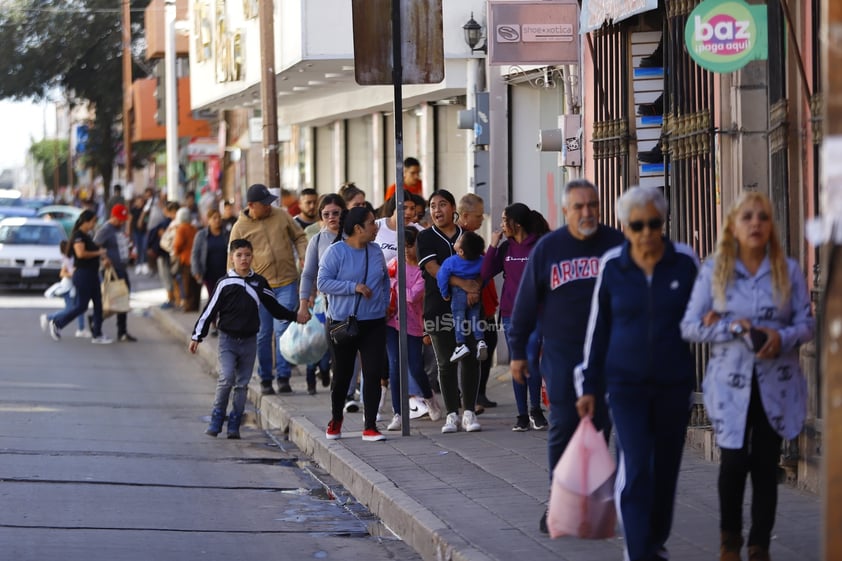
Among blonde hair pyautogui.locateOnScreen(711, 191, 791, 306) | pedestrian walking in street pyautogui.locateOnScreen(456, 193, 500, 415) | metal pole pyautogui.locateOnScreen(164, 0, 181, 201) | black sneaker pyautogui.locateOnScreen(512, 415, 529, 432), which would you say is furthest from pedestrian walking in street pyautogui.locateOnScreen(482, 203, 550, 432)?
metal pole pyautogui.locateOnScreen(164, 0, 181, 201)

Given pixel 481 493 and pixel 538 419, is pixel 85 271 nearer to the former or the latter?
pixel 538 419

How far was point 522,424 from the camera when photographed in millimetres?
12039

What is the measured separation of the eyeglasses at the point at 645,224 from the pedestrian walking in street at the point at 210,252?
13614 mm

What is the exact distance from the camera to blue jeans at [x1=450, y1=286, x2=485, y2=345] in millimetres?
12102

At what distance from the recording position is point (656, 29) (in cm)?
1285

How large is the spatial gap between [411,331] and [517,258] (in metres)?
1.47

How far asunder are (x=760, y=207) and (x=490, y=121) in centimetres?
1093

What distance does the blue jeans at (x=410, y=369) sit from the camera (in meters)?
12.5

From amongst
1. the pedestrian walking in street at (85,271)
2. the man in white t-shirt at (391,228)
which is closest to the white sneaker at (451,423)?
the man in white t-shirt at (391,228)

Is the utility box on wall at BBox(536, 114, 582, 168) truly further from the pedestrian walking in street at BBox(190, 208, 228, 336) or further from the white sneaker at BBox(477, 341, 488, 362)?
the pedestrian walking in street at BBox(190, 208, 228, 336)

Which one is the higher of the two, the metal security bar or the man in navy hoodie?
the metal security bar

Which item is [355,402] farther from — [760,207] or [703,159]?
[760,207]

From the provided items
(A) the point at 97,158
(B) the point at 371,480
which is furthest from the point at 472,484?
(A) the point at 97,158

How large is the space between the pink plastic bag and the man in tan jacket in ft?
26.6
